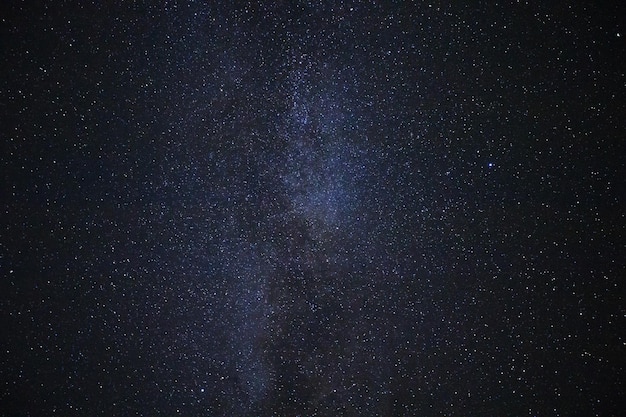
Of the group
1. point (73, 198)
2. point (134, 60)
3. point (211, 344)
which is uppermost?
point (134, 60)

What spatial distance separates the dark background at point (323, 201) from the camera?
0.65m

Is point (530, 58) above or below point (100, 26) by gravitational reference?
below

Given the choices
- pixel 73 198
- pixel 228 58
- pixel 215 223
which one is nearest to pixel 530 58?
pixel 228 58

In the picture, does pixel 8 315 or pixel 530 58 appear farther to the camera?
pixel 8 315

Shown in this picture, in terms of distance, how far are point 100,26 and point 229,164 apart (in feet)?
1.23

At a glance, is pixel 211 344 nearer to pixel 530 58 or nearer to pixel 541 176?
pixel 541 176

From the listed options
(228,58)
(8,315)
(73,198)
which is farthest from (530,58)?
(8,315)

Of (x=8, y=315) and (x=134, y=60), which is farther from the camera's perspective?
(x=8, y=315)

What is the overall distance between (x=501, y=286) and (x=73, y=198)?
0.91 meters

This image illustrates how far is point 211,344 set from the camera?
2.49 feet

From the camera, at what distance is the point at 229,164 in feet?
2.32

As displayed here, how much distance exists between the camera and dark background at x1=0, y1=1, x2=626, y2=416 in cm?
65

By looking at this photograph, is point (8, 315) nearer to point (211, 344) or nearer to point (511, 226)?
point (211, 344)

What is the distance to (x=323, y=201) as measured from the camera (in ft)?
2.31
